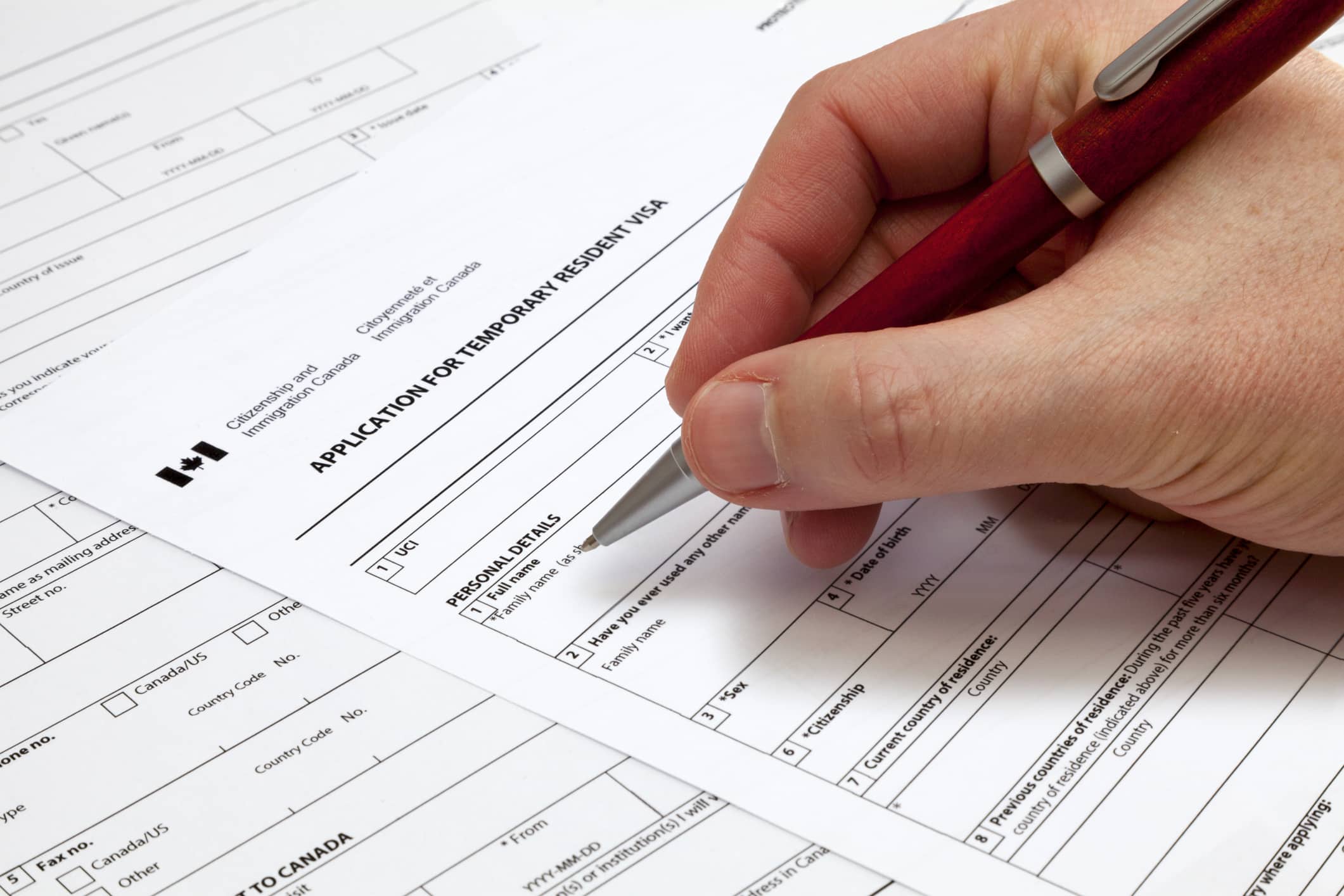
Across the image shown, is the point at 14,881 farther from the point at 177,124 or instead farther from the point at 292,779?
the point at 177,124

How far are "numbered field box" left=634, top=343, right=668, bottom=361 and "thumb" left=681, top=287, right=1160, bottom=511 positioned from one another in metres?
0.17

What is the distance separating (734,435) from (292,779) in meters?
0.24

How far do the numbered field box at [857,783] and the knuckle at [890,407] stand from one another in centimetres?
13

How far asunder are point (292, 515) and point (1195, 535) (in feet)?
1.47

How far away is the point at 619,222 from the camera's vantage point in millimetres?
806

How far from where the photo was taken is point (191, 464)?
677mm

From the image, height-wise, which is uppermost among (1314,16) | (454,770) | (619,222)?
(1314,16)

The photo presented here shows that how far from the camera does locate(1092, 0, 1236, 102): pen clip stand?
51 centimetres

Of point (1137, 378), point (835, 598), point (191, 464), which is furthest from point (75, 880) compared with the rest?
point (1137, 378)

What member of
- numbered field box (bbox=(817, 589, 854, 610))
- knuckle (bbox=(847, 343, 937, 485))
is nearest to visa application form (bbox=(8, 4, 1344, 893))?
numbered field box (bbox=(817, 589, 854, 610))

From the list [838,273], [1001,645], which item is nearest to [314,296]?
[838,273]

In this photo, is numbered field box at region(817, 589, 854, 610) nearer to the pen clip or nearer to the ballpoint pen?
the ballpoint pen

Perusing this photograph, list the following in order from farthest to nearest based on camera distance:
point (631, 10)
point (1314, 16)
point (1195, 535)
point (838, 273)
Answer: point (631, 10)
point (838, 273)
point (1195, 535)
point (1314, 16)

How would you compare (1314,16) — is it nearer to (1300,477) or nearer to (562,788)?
(1300,477)
